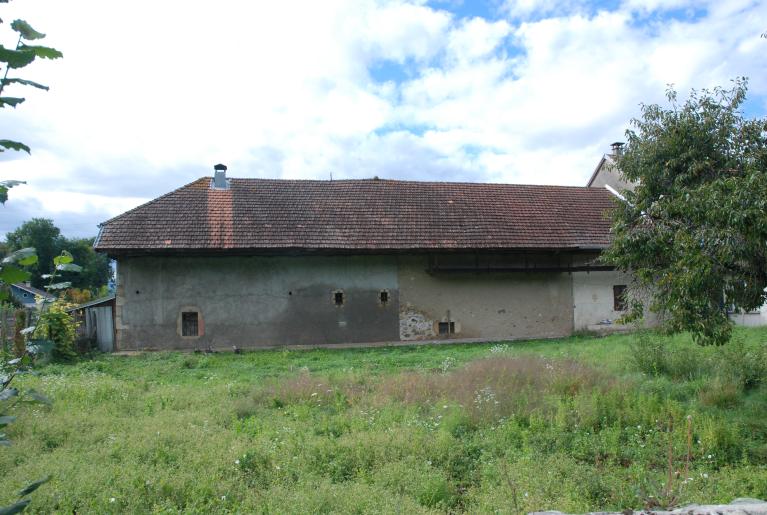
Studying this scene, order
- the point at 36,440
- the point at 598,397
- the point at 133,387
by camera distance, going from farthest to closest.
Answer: the point at 133,387 < the point at 598,397 < the point at 36,440

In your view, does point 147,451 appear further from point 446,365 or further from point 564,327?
point 564,327

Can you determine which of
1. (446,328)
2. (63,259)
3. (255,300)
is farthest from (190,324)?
(63,259)

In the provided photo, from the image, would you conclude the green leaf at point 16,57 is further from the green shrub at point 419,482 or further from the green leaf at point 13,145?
the green shrub at point 419,482

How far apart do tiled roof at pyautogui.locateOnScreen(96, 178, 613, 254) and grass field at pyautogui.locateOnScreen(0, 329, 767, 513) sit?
5705mm

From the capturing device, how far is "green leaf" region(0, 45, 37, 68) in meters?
1.76

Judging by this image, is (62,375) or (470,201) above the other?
(470,201)

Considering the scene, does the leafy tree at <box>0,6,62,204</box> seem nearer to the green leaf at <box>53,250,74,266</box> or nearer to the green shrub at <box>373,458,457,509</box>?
the green leaf at <box>53,250,74,266</box>

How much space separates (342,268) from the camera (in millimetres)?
16031

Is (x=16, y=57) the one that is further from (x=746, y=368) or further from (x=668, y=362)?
(x=668, y=362)

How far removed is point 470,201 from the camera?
19.1m

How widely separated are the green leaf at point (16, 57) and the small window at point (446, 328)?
15.3m

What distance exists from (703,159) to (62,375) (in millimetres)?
12196

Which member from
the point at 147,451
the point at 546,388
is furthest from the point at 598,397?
the point at 147,451

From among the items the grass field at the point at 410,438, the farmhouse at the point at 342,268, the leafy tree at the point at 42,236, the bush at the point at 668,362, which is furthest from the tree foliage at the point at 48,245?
the bush at the point at 668,362
